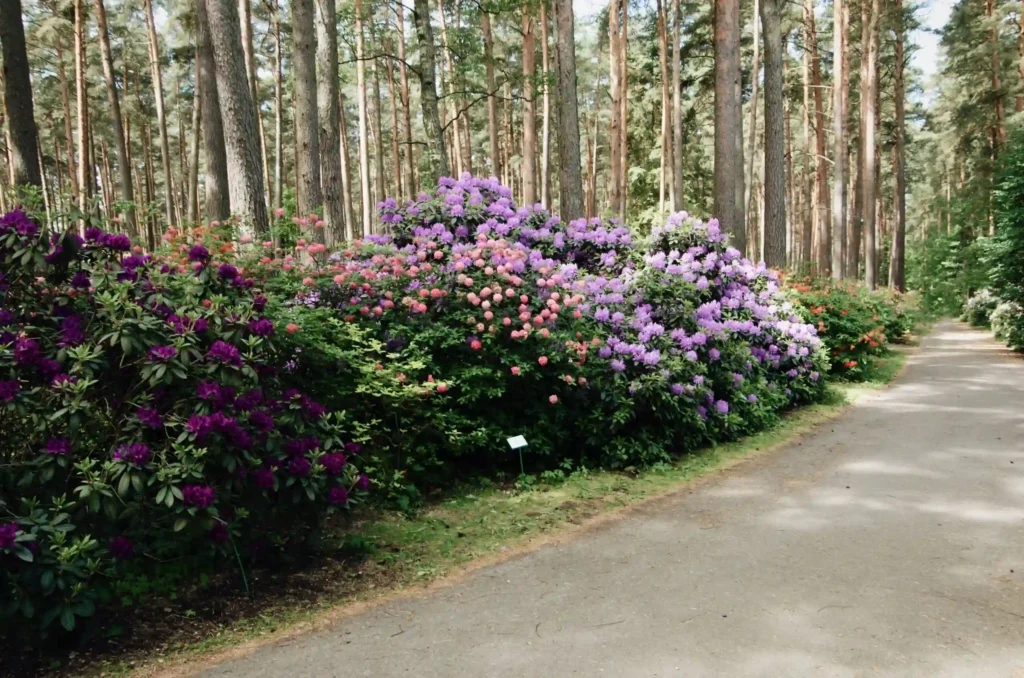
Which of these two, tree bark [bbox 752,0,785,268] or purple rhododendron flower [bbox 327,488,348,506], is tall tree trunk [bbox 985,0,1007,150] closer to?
tree bark [bbox 752,0,785,268]

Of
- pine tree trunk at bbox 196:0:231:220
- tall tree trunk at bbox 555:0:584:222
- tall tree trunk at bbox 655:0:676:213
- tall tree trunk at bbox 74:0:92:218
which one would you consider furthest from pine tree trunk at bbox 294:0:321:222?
tall tree trunk at bbox 655:0:676:213

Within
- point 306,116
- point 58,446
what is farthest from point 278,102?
point 58,446

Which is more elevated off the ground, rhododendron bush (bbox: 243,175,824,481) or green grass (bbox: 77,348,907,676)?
rhododendron bush (bbox: 243,175,824,481)

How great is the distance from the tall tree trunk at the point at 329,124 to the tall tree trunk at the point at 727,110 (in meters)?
6.60

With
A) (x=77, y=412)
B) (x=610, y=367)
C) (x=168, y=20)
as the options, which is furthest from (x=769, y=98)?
(x=168, y=20)

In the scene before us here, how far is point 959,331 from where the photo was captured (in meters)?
24.2

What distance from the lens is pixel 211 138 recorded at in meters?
11.0

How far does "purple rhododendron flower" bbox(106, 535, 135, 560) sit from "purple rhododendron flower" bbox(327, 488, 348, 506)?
1001 mm

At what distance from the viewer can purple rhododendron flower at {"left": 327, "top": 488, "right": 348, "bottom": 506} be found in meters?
3.81

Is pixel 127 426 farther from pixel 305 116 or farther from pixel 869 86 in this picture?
pixel 869 86

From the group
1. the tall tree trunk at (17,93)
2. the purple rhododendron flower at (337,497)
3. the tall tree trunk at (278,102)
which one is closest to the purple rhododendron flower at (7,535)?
the purple rhododendron flower at (337,497)

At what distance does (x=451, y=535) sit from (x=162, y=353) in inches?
92.5

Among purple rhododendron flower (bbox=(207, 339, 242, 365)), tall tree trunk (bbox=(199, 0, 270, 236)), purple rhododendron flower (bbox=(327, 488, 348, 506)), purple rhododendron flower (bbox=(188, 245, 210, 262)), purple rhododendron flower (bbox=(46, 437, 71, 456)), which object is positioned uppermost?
tall tree trunk (bbox=(199, 0, 270, 236))

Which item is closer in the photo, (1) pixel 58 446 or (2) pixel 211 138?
(1) pixel 58 446
